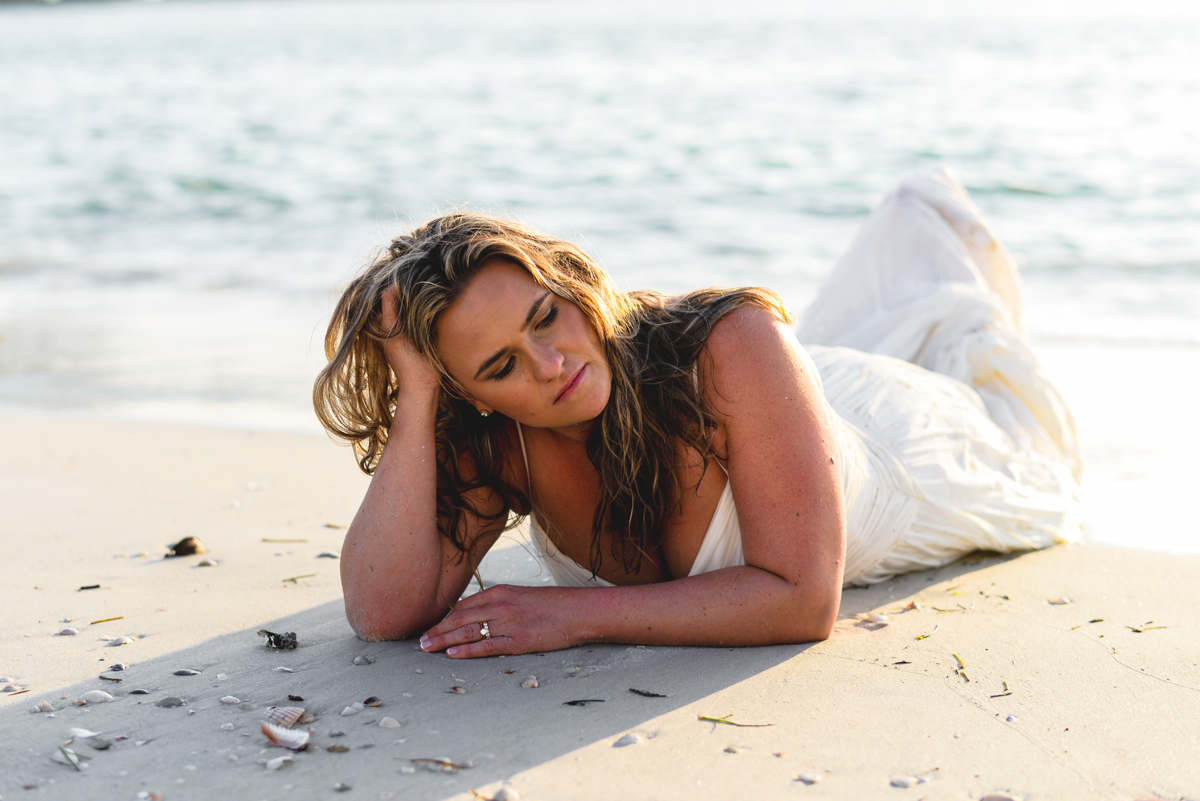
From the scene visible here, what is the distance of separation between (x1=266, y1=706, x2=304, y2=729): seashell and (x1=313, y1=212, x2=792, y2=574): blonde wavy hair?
29.9 inches

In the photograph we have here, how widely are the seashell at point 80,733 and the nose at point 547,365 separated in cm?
137

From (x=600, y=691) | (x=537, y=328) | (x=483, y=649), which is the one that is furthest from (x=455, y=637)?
(x=537, y=328)

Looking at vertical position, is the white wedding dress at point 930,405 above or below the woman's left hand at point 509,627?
above

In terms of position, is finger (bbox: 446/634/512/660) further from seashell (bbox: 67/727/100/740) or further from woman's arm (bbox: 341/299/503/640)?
seashell (bbox: 67/727/100/740)

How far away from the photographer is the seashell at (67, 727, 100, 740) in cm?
242

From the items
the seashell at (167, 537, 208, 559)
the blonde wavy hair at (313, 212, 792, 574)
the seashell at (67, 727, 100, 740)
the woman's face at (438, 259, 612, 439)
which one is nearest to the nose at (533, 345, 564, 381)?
the woman's face at (438, 259, 612, 439)

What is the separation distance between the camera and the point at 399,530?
2971 millimetres

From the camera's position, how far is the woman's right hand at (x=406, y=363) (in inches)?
113

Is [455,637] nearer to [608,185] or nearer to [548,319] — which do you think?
[548,319]

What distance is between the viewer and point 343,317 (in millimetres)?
2949

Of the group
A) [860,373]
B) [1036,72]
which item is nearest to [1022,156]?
[1036,72]

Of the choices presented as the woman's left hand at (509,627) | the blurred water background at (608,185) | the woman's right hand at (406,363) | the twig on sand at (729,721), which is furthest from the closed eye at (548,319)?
the twig on sand at (729,721)

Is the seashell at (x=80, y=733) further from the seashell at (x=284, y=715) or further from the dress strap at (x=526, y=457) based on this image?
the dress strap at (x=526, y=457)

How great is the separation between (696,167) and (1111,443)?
10.4 meters
